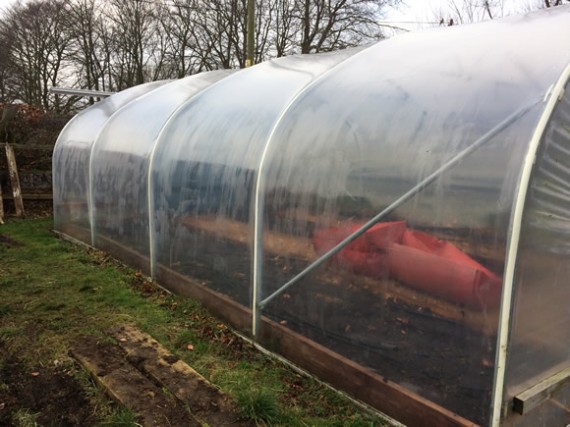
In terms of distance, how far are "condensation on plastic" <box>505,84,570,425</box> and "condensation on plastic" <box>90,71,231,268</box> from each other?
420 centimetres

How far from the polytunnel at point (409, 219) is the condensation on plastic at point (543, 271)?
10 mm

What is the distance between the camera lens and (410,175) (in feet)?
8.67

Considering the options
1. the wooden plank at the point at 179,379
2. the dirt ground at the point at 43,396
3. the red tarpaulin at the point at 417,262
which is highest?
the red tarpaulin at the point at 417,262

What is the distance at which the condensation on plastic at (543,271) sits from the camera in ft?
7.22

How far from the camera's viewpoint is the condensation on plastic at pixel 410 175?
7.55 ft

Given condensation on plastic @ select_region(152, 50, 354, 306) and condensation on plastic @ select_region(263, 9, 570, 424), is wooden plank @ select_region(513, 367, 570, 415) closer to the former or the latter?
condensation on plastic @ select_region(263, 9, 570, 424)

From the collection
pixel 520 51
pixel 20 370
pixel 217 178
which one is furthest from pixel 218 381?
pixel 520 51

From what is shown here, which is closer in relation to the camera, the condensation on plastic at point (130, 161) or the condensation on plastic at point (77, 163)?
the condensation on plastic at point (130, 161)

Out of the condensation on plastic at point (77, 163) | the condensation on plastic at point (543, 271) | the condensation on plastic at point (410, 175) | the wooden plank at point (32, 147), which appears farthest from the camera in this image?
the wooden plank at point (32, 147)

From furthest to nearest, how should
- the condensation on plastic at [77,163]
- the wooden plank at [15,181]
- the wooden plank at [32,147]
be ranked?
the wooden plank at [32,147] → the wooden plank at [15,181] → the condensation on plastic at [77,163]

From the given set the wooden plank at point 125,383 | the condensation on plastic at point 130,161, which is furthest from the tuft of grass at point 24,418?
the condensation on plastic at point 130,161

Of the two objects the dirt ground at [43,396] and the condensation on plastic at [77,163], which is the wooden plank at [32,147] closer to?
the condensation on plastic at [77,163]

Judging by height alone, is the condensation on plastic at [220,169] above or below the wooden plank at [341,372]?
above

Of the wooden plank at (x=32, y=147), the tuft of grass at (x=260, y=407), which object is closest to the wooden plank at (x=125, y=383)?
the tuft of grass at (x=260, y=407)
